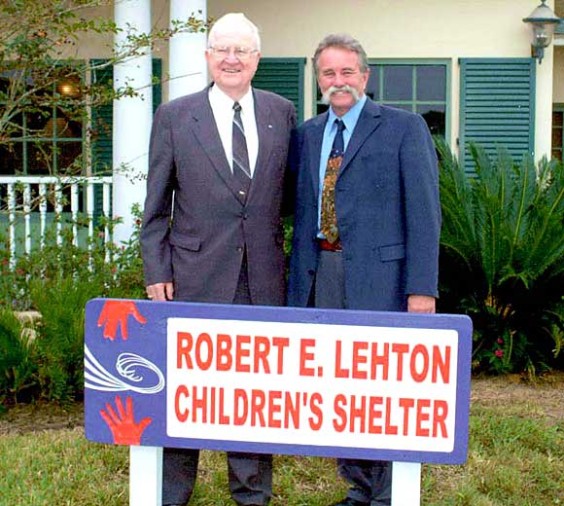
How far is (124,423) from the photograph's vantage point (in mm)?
3025

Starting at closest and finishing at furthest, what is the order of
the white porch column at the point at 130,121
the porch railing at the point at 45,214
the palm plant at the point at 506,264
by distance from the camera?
the palm plant at the point at 506,264 → the porch railing at the point at 45,214 → the white porch column at the point at 130,121

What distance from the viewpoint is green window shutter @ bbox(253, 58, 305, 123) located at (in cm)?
922

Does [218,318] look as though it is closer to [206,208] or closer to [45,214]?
[206,208]

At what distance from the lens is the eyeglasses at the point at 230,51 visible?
133 inches

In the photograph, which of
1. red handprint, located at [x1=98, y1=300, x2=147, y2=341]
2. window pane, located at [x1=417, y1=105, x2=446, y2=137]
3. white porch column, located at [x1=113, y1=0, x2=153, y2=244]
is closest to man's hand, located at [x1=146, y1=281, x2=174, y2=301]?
red handprint, located at [x1=98, y1=300, x2=147, y2=341]

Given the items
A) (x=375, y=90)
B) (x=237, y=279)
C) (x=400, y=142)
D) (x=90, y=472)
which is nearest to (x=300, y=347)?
(x=237, y=279)

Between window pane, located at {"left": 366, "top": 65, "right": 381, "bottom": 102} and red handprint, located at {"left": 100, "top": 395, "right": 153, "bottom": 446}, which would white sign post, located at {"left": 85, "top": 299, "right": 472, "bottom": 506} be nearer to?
red handprint, located at {"left": 100, "top": 395, "right": 153, "bottom": 446}

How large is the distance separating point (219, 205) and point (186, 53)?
A: 4.63 metres

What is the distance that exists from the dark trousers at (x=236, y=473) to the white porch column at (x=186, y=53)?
15.0 feet

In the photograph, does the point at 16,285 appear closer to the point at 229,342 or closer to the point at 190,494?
the point at 190,494

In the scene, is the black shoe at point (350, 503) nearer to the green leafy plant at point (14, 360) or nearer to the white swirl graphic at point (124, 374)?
the white swirl graphic at point (124, 374)

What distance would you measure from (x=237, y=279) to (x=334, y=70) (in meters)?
0.86

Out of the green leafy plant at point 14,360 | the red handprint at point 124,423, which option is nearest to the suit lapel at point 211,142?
the red handprint at point 124,423

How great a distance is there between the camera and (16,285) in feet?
22.6
